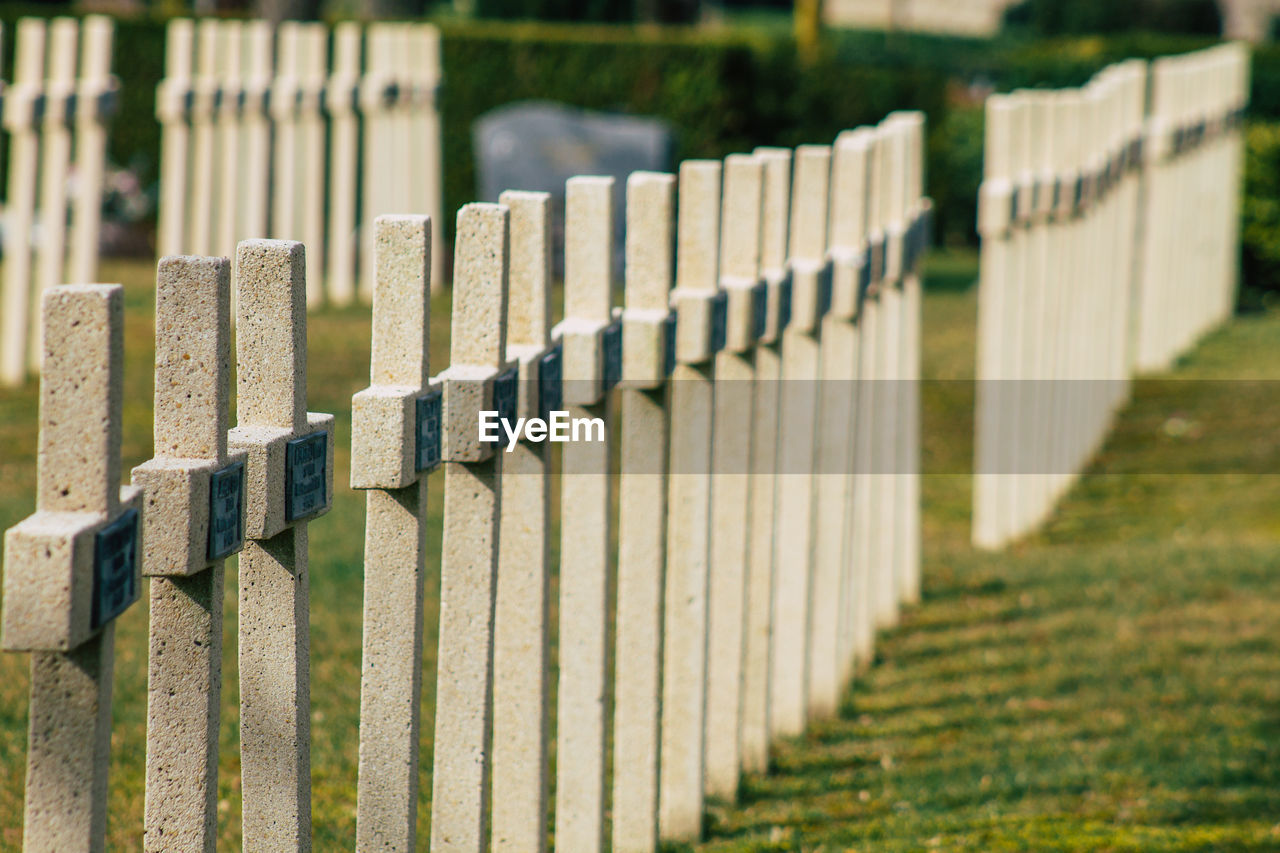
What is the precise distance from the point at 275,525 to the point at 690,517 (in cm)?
152

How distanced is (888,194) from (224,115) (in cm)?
574

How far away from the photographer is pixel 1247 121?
1493 cm

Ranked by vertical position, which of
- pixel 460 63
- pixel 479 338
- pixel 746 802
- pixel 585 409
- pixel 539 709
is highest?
pixel 460 63

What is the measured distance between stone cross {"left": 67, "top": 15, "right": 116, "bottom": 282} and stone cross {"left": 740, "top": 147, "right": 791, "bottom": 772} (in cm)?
529

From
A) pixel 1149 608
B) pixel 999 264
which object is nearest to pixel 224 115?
pixel 999 264

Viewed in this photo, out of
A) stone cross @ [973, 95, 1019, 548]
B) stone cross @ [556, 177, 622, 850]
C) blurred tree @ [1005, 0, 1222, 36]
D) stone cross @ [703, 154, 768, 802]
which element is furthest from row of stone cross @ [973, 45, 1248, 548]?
blurred tree @ [1005, 0, 1222, 36]

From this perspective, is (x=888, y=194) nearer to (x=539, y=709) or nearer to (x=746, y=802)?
(x=746, y=802)

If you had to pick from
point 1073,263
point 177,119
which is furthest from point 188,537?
point 177,119

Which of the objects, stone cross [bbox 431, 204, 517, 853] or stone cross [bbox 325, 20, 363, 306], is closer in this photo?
stone cross [bbox 431, 204, 517, 853]

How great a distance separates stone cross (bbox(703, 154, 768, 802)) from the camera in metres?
3.50

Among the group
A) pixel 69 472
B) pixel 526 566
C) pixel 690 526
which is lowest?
pixel 690 526

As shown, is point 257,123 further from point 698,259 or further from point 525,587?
point 525,587

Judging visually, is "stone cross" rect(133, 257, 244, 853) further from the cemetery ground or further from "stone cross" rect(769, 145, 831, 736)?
"stone cross" rect(769, 145, 831, 736)

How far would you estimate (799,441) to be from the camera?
13.4 ft
